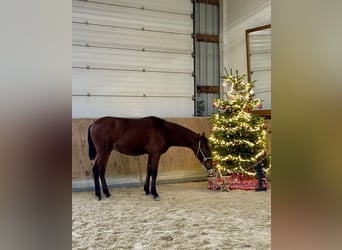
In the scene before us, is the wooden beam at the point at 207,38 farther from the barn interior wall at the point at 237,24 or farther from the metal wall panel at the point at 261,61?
the metal wall panel at the point at 261,61

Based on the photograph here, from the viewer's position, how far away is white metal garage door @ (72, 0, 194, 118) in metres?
5.62

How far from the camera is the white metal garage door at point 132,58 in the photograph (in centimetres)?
562

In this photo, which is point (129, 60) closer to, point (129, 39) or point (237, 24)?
point (129, 39)

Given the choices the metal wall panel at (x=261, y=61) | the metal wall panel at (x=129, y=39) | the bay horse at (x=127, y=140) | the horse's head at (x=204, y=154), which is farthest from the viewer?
the metal wall panel at (x=261, y=61)

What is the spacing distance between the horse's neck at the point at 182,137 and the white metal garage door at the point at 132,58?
1.36 metres

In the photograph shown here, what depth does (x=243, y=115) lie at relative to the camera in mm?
5023

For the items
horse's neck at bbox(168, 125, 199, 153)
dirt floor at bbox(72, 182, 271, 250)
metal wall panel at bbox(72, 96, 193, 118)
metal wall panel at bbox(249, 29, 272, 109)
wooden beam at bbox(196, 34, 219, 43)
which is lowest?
dirt floor at bbox(72, 182, 271, 250)

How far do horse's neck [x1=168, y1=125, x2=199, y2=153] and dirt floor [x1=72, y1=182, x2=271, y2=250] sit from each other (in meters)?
0.64

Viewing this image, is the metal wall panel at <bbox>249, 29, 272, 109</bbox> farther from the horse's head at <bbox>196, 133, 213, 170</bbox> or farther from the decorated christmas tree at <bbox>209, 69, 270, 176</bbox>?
the horse's head at <bbox>196, 133, 213, 170</bbox>

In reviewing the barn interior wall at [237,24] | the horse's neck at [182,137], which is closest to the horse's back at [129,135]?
the horse's neck at [182,137]

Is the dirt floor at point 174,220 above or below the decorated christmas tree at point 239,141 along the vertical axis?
below

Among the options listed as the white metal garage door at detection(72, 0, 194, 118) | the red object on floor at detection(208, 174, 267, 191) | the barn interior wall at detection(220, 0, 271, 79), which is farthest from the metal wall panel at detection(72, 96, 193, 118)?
the red object on floor at detection(208, 174, 267, 191)
